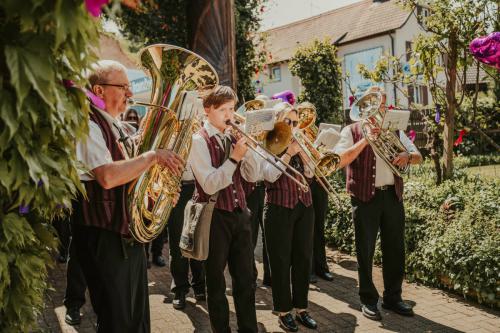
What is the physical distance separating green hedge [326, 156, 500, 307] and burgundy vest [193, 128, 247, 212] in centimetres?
270

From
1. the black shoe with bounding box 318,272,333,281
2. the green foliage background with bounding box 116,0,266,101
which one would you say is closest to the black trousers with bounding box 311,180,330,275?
the black shoe with bounding box 318,272,333,281

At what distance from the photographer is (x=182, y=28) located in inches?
347

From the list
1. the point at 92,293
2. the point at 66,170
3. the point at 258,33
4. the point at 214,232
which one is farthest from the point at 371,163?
the point at 258,33

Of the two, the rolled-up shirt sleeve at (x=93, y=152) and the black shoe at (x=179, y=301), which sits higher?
the rolled-up shirt sleeve at (x=93, y=152)

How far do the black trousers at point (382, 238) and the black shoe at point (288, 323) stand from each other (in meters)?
0.81

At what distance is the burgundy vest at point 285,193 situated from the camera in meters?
4.47

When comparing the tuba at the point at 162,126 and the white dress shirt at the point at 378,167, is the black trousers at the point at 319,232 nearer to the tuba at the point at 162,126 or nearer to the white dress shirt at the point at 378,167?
the white dress shirt at the point at 378,167

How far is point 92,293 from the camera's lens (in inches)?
114

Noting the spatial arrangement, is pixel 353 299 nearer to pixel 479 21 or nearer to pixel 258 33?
pixel 479 21

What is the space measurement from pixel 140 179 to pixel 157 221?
1.07 ft

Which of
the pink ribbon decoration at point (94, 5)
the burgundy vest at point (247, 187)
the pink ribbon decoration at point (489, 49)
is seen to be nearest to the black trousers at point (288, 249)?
the burgundy vest at point (247, 187)

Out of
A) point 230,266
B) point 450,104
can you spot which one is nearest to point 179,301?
point 230,266

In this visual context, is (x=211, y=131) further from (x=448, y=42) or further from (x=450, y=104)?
(x=448, y=42)

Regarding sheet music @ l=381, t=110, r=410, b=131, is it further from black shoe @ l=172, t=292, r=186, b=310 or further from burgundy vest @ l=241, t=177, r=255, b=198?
black shoe @ l=172, t=292, r=186, b=310
